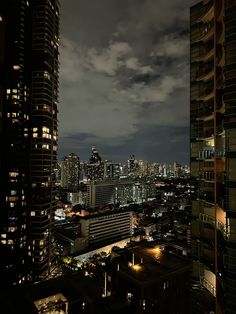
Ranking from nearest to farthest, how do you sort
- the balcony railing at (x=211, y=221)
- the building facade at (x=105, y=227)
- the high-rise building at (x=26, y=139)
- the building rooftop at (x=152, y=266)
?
the balcony railing at (x=211, y=221) < the building rooftop at (x=152, y=266) < the high-rise building at (x=26, y=139) < the building facade at (x=105, y=227)

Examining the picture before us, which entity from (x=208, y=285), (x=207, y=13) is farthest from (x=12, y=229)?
(x=207, y=13)

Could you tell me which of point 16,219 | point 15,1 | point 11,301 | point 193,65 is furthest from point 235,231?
point 15,1

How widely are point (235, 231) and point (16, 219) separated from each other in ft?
131

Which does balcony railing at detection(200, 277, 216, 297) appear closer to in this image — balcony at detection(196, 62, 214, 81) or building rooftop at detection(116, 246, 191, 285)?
building rooftop at detection(116, 246, 191, 285)

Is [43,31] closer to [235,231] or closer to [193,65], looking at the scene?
[193,65]

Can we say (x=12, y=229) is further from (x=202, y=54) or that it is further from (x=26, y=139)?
(x=202, y=54)

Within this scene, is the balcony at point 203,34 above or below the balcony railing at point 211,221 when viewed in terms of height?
above

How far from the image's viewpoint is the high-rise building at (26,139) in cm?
4384

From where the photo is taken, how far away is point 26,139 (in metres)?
47.3

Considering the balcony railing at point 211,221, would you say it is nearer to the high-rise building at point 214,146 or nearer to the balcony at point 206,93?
the high-rise building at point 214,146

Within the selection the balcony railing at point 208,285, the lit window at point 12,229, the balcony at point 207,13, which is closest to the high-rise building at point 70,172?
the lit window at point 12,229

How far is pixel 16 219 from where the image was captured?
144 ft

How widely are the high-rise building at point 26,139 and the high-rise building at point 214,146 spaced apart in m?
35.5

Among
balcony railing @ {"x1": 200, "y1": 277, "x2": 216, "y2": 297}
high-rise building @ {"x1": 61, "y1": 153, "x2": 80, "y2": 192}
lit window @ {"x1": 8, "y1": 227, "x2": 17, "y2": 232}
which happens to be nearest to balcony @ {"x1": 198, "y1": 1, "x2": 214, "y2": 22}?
balcony railing @ {"x1": 200, "y1": 277, "x2": 216, "y2": 297}
